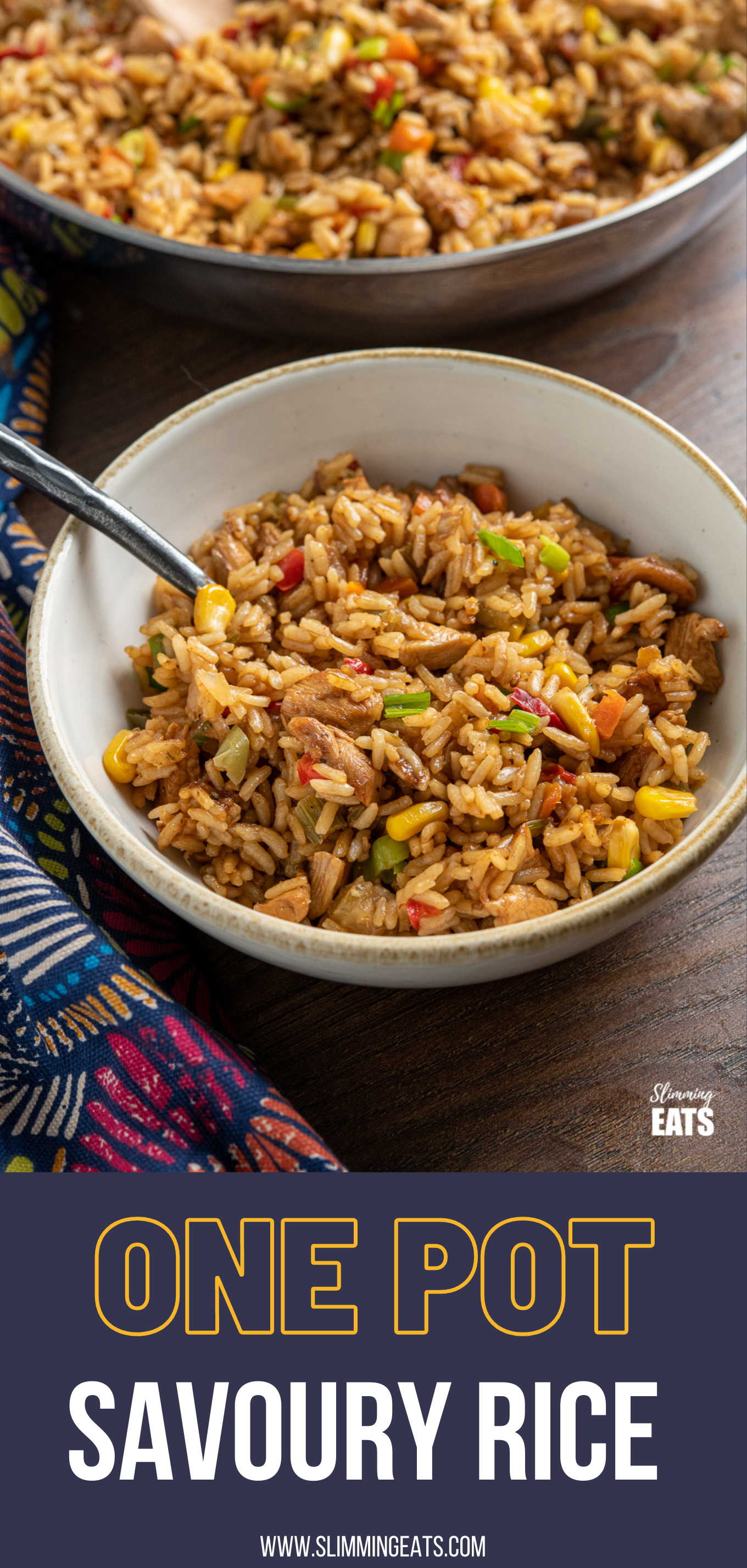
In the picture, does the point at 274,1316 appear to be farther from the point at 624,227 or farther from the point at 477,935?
the point at 624,227

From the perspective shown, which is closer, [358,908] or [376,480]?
[358,908]

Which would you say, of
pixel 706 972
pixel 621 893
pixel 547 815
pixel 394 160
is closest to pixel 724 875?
pixel 706 972

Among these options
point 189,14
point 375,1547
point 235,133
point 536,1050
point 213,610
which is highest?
point 189,14

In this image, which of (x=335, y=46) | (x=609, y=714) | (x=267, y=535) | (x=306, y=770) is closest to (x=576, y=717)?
(x=609, y=714)

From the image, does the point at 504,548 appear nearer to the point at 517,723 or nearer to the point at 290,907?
the point at 517,723

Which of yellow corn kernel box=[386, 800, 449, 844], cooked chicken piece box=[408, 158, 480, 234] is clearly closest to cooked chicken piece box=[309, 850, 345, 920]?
yellow corn kernel box=[386, 800, 449, 844]

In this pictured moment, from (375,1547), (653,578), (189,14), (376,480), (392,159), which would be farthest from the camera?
(189,14)
